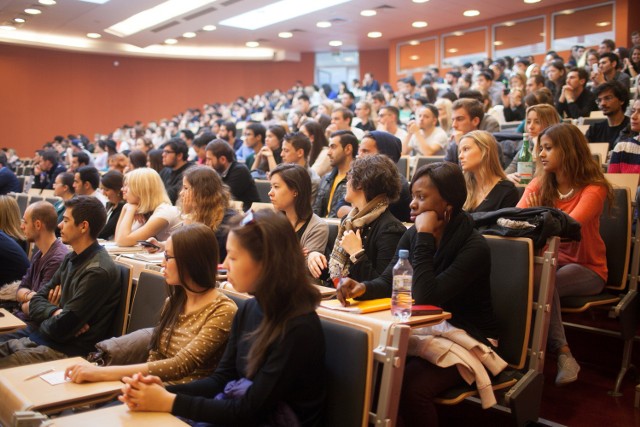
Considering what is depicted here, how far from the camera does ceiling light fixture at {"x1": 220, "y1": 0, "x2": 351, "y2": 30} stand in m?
13.0

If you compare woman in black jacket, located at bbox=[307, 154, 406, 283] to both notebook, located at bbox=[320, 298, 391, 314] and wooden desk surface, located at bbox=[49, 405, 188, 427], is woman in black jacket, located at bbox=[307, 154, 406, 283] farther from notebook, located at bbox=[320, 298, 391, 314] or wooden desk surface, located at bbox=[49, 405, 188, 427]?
wooden desk surface, located at bbox=[49, 405, 188, 427]

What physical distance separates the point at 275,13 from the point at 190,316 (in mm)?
12985

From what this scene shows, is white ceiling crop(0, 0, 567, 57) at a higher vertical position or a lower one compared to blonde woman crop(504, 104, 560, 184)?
higher

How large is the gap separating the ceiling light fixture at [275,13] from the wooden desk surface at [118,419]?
11886 mm

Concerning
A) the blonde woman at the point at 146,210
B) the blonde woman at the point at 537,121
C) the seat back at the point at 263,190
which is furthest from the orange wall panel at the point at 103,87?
the blonde woman at the point at 537,121

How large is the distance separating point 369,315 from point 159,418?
0.75 metres

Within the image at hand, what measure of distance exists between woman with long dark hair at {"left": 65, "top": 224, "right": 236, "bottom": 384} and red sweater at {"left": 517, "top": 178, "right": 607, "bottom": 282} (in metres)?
1.80

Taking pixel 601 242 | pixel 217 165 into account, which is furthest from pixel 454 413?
pixel 217 165

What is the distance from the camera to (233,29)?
50.9ft

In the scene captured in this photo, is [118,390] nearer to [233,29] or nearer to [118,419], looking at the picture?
[118,419]

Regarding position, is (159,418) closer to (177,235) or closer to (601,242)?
(177,235)

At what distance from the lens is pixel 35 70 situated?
57.0ft

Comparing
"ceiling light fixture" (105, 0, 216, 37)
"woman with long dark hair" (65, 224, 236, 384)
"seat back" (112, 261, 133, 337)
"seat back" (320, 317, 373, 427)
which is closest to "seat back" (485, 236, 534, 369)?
"seat back" (320, 317, 373, 427)

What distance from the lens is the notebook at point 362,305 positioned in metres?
2.09
